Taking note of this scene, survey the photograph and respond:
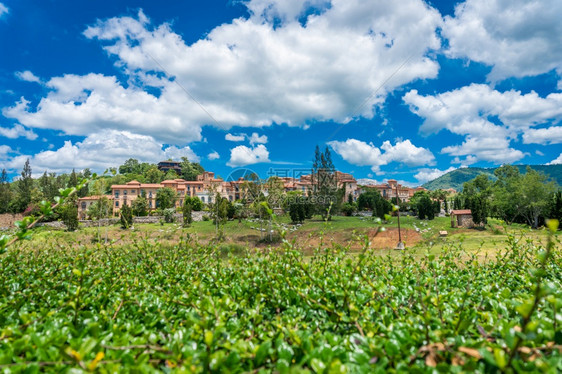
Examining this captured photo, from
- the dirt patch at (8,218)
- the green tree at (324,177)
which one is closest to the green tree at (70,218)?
the dirt patch at (8,218)

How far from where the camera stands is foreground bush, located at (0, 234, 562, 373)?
1.18 m

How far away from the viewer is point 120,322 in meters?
1.77

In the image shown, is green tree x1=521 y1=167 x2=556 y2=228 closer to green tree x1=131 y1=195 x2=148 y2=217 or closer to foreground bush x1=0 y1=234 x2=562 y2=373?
foreground bush x1=0 y1=234 x2=562 y2=373

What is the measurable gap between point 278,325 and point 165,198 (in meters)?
47.5

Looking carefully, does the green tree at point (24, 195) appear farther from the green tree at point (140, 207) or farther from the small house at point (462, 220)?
the small house at point (462, 220)

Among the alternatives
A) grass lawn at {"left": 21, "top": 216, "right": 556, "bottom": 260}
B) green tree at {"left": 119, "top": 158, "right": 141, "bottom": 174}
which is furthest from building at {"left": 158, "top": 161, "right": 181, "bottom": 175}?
grass lawn at {"left": 21, "top": 216, "right": 556, "bottom": 260}

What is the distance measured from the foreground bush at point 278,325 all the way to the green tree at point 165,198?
45.1m

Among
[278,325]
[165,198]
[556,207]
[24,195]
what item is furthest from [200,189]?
[278,325]

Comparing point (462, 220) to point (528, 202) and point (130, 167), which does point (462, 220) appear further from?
point (130, 167)

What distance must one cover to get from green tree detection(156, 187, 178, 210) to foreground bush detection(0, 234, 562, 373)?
148ft

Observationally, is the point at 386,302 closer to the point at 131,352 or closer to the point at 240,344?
the point at 240,344

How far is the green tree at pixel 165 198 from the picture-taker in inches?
1791

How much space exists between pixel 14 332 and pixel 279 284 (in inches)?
59.8

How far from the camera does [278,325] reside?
1538mm
